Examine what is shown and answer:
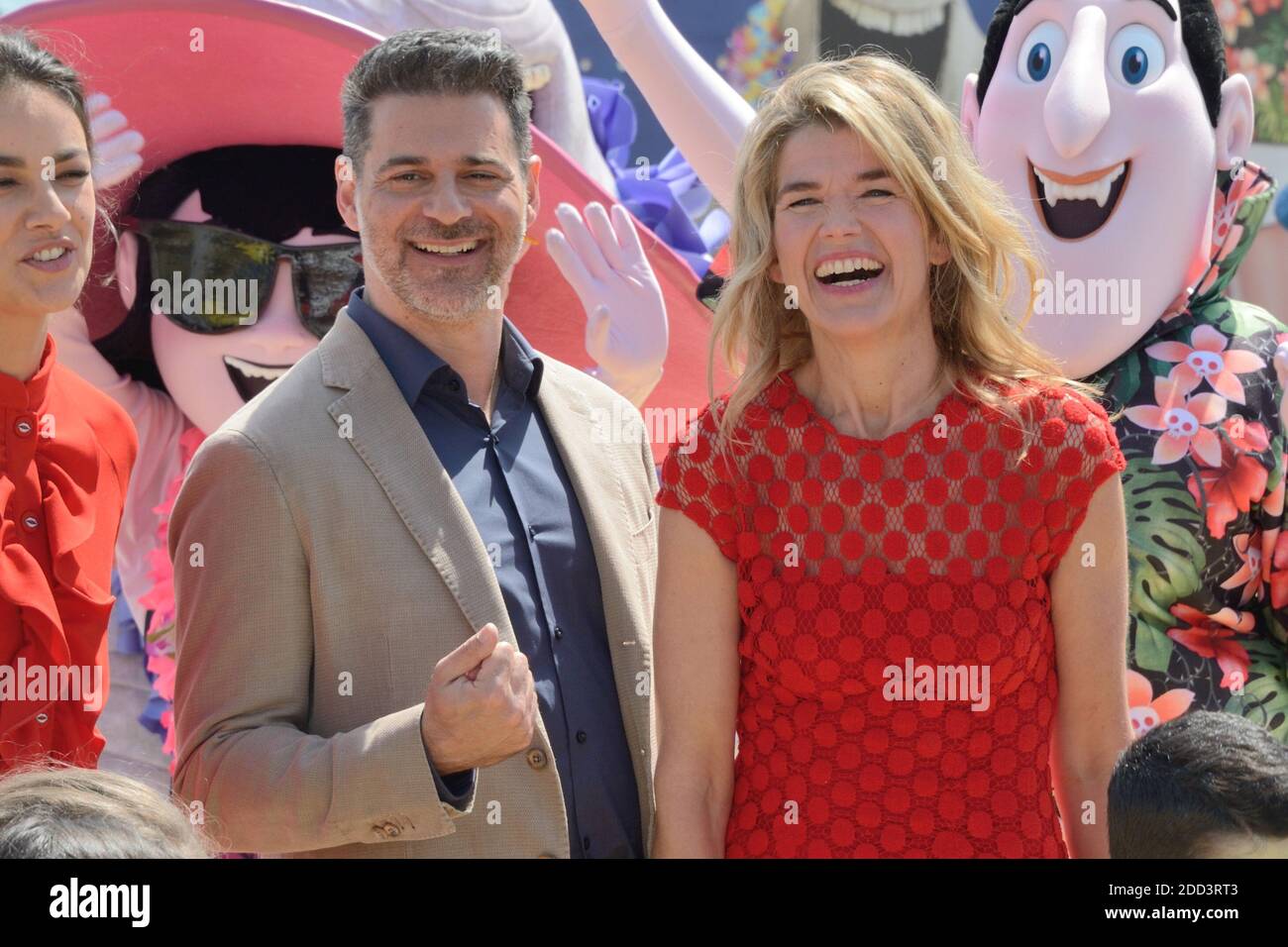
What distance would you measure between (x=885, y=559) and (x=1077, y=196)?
1632 mm

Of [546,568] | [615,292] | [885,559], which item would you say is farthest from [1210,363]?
[546,568]

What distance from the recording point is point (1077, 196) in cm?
319

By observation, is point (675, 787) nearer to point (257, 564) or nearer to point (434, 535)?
point (434, 535)

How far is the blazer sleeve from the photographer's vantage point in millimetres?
1834

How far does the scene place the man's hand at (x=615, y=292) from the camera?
11.0 ft

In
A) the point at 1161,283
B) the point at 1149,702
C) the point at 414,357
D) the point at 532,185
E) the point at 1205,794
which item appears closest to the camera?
the point at 1205,794

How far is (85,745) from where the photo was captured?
2.24 metres

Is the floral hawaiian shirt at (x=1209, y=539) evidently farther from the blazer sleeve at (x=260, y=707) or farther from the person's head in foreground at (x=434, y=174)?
the blazer sleeve at (x=260, y=707)

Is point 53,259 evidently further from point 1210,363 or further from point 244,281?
point 1210,363

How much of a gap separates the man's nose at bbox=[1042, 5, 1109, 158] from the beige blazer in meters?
1.64

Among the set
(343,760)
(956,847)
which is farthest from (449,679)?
(956,847)

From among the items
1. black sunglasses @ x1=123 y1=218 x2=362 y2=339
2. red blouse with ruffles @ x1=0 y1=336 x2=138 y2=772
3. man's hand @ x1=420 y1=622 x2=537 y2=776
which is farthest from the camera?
black sunglasses @ x1=123 y1=218 x2=362 y2=339

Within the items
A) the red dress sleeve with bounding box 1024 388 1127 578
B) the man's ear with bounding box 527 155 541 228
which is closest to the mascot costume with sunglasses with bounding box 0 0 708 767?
the man's ear with bounding box 527 155 541 228

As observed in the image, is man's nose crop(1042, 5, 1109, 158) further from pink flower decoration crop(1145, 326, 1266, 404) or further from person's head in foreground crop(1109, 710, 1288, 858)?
person's head in foreground crop(1109, 710, 1288, 858)
